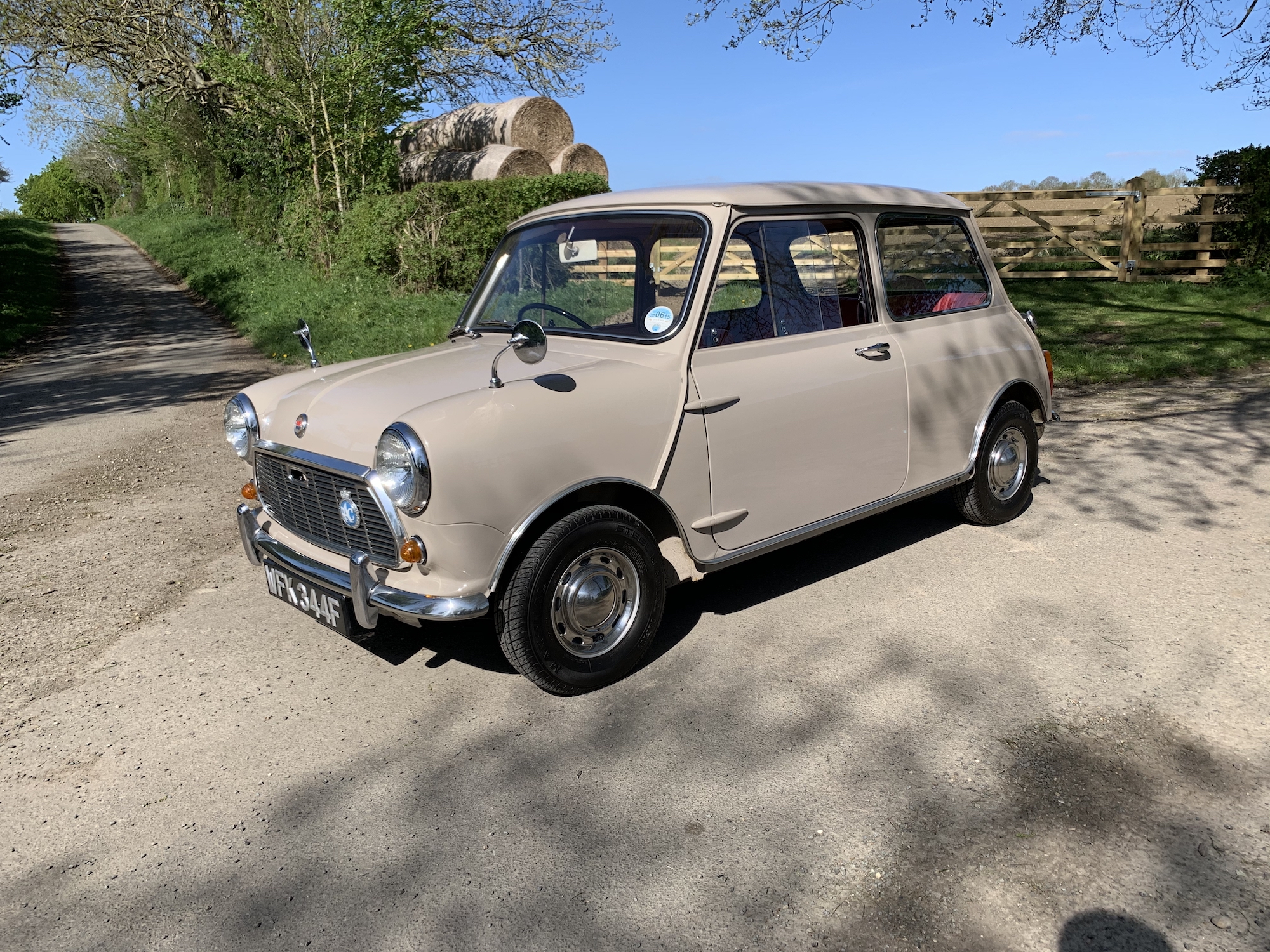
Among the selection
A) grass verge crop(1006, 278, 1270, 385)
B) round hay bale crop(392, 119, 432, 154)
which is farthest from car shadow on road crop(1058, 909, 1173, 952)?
round hay bale crop(392, 119, 432, 154)

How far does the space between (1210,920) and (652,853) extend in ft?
4.68

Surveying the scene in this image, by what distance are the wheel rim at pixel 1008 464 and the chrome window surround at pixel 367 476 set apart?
3.39 m

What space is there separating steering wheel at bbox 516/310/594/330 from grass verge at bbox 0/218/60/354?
1298cm

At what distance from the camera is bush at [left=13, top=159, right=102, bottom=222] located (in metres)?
83.1

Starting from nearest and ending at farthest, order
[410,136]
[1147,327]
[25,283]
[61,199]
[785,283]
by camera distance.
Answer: [785,283] → [1147,327] → [410,136] → [25,283] → [61,199]

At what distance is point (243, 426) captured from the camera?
13.3 ft

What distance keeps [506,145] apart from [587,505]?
1510 centimetres

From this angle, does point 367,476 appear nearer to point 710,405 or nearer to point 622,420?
point 622,420

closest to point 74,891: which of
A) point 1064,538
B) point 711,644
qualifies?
point 711,644

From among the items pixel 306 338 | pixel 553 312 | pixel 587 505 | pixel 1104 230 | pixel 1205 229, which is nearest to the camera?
pixel 587 505

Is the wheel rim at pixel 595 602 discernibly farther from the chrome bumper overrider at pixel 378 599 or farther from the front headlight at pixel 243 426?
the front headlight at pixel 243 426

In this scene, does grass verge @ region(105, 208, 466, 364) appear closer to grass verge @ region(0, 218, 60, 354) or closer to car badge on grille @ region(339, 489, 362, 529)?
grass verge @ region(0, 218, 60, 354)

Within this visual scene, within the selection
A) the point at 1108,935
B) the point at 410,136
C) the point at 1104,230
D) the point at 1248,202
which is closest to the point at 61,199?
the point at 410,136

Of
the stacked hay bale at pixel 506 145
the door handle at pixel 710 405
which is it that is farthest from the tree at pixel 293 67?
the door handle at pixel 710 405
